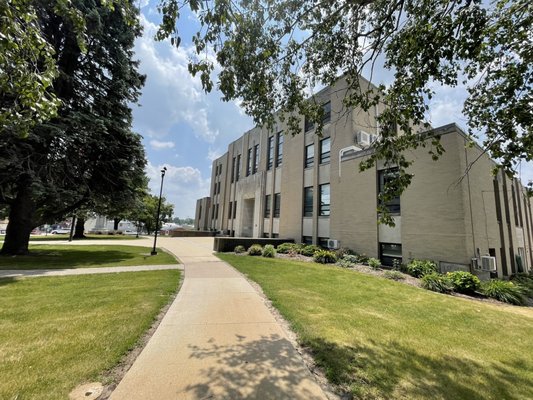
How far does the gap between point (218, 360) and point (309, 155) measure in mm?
19606

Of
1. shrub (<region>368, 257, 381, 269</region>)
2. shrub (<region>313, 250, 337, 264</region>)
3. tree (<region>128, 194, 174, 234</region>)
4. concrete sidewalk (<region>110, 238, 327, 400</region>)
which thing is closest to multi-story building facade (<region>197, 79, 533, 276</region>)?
shrub (<region>368, 257, 381, 269</region>)

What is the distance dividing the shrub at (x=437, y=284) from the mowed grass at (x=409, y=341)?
49.0 inches

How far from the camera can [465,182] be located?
39.0ft

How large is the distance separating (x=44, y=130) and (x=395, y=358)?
1602cm

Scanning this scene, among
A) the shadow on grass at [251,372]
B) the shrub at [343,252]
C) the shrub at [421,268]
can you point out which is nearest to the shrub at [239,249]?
the shrub at [343,252]

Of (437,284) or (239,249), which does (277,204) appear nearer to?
(239,249)

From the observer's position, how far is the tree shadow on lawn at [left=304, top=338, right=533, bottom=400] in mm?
3113

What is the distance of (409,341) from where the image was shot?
463cm

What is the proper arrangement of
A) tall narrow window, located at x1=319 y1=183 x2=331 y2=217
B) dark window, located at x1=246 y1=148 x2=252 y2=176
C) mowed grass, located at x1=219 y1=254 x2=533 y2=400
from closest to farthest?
mowed grass, located at x1=219 y1=254 x2=533 y2=400
tall narrow window, located at x1=319 y1=183 x2=331 y2=217
dark window, located at x1=246 y1=148 x2=252 y2=176

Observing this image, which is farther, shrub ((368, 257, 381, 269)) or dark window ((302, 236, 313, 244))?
dark window ((302, 236, 313, 244))

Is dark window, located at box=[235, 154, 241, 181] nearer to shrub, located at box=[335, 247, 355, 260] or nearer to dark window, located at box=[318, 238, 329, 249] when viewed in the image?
dark window, located at box=[318, 238, 329, 249]

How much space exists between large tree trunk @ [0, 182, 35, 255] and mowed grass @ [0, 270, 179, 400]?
7862 millimetres

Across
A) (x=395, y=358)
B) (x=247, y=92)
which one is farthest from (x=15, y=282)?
(x=395, y=358)

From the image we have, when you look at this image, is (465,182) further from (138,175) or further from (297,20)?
(138,175)
